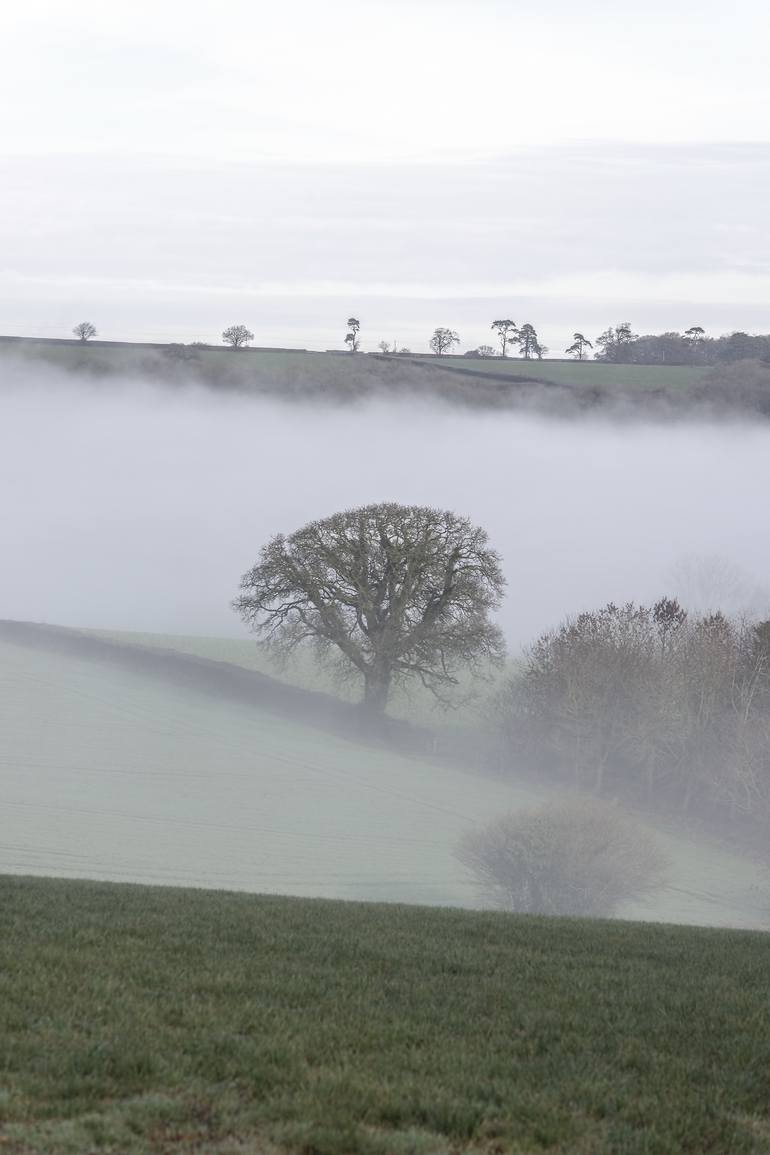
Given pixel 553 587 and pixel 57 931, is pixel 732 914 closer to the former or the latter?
pixel 57 931

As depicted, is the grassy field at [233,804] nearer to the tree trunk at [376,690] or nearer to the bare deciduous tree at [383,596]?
the tree trunk at [376,690]

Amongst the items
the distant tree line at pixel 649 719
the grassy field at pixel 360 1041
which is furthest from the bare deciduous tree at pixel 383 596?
the grassy field at pixel 360 1041

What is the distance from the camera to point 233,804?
5809 centimetres

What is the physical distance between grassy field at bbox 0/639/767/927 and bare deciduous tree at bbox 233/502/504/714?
5.38 m

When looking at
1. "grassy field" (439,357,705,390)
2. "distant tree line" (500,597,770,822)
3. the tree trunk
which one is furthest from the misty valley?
"grassy field" (439,357,705,390)

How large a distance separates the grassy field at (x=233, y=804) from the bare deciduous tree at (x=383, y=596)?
5384mm

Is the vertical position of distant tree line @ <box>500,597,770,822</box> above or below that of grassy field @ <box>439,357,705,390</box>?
below

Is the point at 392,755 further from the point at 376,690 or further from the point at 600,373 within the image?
the point at 600,373

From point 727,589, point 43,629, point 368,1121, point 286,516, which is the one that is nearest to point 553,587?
point 727,589

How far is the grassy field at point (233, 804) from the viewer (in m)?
48.1

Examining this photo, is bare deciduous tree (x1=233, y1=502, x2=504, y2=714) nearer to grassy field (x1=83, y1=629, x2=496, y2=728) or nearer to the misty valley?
the misty valley

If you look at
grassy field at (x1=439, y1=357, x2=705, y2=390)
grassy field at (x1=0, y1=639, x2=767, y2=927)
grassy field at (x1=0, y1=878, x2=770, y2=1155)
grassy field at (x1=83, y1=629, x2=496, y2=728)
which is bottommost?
grassy field at (x1=0, y1=639, x2=767, y2=927)

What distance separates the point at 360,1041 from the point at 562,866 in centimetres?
4107

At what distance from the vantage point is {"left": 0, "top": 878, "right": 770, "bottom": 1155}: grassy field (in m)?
8.02
